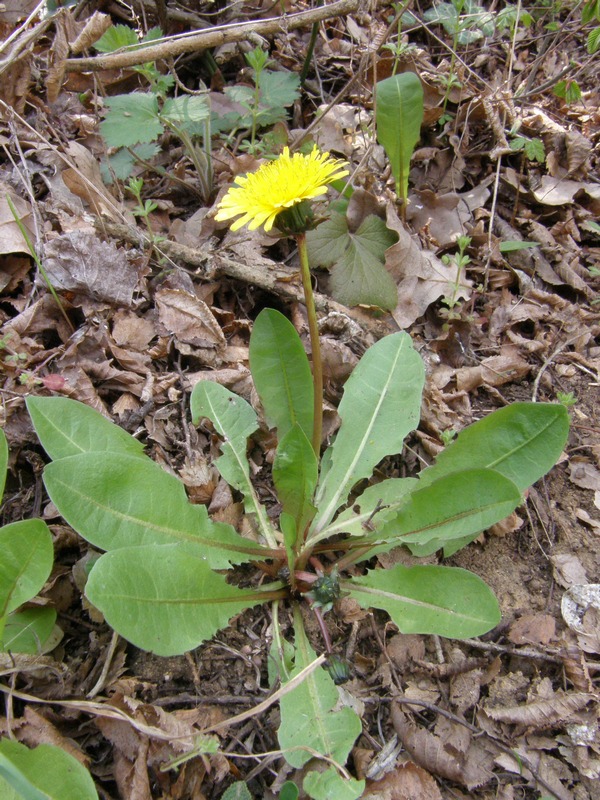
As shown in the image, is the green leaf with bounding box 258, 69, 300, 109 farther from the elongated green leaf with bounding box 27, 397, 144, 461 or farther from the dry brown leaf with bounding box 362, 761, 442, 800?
the dry brown leaf with bounding box 362, 761, 442, 800

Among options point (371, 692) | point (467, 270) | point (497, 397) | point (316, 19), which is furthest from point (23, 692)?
point (316, 19)

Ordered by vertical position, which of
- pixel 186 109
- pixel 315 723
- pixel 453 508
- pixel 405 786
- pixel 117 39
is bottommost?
pixel 405 786

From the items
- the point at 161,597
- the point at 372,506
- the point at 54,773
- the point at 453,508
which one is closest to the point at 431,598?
the point at 453,508

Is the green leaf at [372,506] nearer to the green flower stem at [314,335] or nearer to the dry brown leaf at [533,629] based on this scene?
the green flower stem at [314,335]

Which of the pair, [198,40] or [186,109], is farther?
[198,40]

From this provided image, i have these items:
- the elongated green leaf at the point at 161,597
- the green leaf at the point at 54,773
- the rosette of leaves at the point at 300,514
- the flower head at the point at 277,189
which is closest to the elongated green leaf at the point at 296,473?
the rosette of leaves at the point at 300,514

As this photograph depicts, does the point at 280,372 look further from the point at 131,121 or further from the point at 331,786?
the point at 131,121

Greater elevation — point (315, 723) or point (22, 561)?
point (22, 561)

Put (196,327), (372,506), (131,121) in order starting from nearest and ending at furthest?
(372,506), (196,327), (131,121)
